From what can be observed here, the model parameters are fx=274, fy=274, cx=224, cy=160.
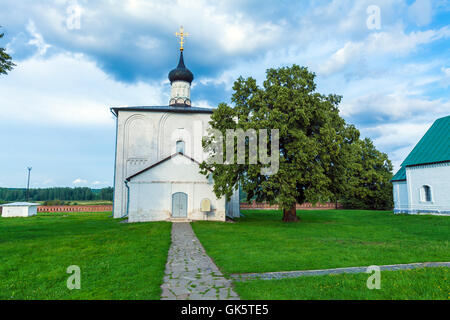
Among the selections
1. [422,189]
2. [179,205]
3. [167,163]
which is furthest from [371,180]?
[167,163]

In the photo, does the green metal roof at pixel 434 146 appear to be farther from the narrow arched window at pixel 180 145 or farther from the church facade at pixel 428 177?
the narrow arched window at pixel 180 145

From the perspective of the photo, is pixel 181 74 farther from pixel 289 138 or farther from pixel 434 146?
pixel 434 146

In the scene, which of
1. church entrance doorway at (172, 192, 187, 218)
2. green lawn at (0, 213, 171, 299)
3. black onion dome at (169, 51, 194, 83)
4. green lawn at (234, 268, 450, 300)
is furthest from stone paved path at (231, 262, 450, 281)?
black onion dome at (169, 51, 194, 83)

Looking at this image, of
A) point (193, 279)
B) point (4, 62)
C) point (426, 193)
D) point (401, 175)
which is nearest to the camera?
point (193, 279)

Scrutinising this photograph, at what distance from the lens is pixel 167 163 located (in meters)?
20.0

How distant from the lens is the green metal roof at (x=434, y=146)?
72.6 feet

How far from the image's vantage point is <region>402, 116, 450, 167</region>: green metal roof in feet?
72.6

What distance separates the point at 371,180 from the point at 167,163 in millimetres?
30550

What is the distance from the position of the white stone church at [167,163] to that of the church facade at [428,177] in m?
15.3

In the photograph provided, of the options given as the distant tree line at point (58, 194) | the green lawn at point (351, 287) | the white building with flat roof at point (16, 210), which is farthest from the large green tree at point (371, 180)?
the distant tree line at point (58, 194)
